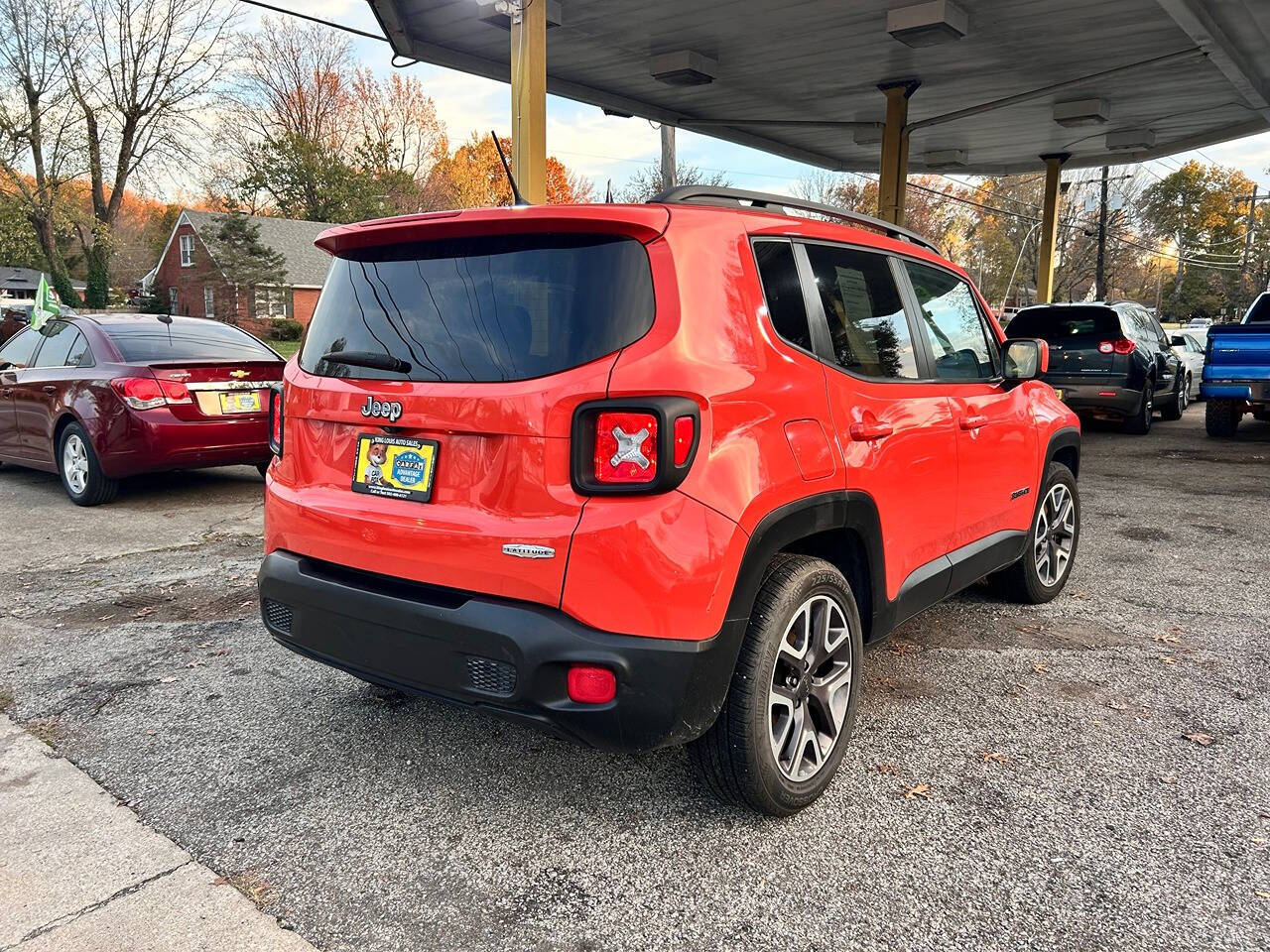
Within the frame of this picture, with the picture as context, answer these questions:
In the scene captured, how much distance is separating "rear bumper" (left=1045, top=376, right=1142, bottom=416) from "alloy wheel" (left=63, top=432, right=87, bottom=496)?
1106 cm

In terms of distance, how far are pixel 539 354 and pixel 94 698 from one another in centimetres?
261

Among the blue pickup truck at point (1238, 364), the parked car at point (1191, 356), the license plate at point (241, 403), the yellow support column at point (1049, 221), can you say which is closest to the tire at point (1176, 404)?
the parked car at point (1191, 356)

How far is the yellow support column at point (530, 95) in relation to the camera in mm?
8367

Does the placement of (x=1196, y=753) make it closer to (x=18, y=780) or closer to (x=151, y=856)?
(x=151, y=856)

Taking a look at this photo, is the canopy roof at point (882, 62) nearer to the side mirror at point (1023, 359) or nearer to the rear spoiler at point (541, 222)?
the side mirror at point (1023, 359)

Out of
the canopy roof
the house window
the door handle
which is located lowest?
the door handle

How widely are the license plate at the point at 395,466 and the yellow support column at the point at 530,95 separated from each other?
6.05 metres

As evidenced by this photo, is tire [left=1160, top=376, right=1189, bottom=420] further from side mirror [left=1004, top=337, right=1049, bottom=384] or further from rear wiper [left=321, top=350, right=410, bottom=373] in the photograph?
rear wiper [left=321, top=350, right=410, bottom=373]

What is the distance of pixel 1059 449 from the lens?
4.92 metres

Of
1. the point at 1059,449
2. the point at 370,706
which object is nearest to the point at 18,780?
the point at 370,706

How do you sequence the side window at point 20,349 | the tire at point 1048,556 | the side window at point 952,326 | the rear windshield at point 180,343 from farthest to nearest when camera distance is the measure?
the side window at point 20,349 < the rear windshield at point 180,343 < the tire at point 1048,556 < the side window at point 952,326

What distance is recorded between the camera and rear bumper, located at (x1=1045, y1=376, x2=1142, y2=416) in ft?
39.4

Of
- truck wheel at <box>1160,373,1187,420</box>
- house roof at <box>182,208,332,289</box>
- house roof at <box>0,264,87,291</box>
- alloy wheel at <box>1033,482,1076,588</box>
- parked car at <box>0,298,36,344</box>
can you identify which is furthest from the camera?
house roof at <box>0,264,87,291</box>

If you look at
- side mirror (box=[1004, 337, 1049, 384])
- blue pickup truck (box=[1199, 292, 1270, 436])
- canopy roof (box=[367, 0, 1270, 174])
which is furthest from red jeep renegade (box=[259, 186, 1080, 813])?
blue pickup truck (box=[1199, 292, 1270, 436])
